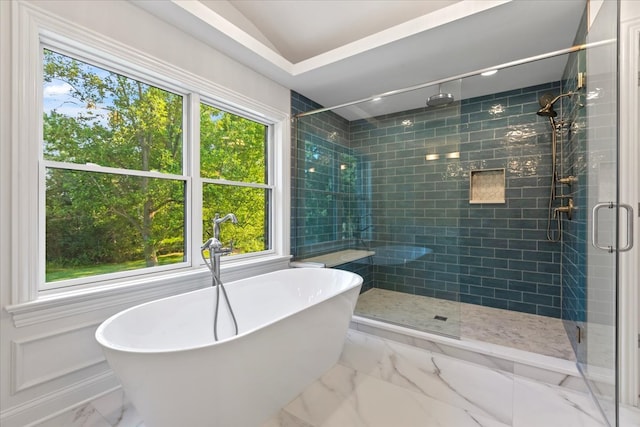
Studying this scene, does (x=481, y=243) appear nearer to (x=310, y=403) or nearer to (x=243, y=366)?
(x=310, y=403)

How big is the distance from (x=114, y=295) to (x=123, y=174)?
0.80 m

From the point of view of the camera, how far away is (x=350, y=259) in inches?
134

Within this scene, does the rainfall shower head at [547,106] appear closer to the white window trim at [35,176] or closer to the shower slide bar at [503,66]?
the shower slide bar at [503,66]

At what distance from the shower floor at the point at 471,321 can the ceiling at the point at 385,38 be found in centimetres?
212

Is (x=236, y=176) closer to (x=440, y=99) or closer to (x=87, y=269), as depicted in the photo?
(x=87, y=269)

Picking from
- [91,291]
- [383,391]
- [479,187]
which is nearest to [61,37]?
[91,291]

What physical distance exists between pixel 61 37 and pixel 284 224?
2.20 m

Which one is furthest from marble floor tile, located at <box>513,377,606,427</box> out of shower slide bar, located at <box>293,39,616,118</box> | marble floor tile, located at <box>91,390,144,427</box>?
marble floor tile, located at <box>91,390,144,427</box>

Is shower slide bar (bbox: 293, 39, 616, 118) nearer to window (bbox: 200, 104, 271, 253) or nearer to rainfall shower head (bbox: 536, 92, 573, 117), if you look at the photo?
rainfall shower head (bbox: 536, 92, 573, 117)

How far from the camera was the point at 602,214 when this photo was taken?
1.51 metres

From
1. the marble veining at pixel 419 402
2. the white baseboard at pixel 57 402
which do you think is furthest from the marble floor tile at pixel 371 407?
the white baseboard at pixel 57 402

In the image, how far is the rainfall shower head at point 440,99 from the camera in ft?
9.01

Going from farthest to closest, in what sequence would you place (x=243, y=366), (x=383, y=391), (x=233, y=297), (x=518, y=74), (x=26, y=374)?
(x=518, y=74), (x=233, y=297), (x=383, y=391), (x=26, y=374), (x=243, y=366)

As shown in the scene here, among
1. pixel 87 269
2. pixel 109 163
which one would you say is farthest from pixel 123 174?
pixel 87 269
